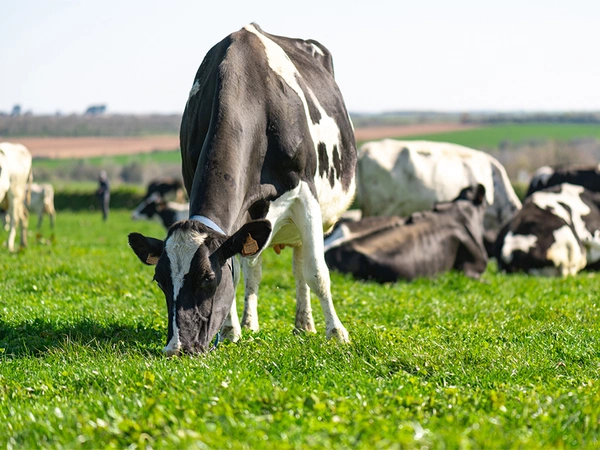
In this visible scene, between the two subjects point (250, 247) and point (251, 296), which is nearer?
point (250, 247)

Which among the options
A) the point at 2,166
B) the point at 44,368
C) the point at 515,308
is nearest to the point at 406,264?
the point at 515,308

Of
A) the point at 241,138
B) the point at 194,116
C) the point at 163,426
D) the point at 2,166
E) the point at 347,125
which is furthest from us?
the point at 2,166

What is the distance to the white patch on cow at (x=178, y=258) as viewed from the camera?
6.14m

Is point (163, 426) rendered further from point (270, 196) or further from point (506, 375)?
point (270, 196)

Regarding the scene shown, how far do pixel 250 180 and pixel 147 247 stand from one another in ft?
3.57

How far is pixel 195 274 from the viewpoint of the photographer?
616 centimetres

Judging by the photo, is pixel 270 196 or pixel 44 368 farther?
pixel 270 196

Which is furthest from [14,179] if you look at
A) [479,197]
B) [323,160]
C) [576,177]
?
[576,177]

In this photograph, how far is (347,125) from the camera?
9250 mm

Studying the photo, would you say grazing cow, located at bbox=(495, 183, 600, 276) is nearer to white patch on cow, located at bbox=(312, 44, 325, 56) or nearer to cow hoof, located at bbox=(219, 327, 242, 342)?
white patch on cow, located at bbox=(312, 44, 325, 56)

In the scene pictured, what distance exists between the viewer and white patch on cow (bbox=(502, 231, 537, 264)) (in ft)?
49.9

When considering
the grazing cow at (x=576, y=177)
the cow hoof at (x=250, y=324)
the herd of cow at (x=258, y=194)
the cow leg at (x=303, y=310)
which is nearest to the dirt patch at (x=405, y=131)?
the grazing cow at (x=576, y=177)

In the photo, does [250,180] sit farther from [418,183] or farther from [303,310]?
[418,183]

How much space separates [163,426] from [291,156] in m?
3.47
